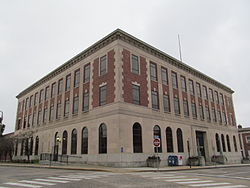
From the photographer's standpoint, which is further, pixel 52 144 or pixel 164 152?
pixel 52 144

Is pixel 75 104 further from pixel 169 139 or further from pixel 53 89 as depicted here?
pixel 169 139

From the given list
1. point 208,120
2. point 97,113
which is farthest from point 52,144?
point 208,120

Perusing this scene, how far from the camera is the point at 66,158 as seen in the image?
1188 inches

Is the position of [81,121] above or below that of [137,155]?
above

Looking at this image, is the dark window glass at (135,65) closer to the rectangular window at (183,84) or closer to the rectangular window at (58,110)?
the rectangular window at (183,84)

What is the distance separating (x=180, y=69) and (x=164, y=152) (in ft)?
51.2

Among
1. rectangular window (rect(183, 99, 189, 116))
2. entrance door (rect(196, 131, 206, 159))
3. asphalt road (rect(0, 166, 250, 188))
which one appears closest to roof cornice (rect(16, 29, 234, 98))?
rectangular window (rect(183, 99, 189, 116))

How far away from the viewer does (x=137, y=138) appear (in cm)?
2561

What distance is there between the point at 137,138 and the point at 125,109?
12.4 ft

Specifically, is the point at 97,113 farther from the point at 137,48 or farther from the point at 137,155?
the point at 137,48

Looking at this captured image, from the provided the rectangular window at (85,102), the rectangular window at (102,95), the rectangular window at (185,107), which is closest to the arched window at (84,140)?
the rectangular window at (85,102)

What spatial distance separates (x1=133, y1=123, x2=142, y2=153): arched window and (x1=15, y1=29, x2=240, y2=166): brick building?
0.38ft

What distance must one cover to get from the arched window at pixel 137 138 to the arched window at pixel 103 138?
11.1 ft

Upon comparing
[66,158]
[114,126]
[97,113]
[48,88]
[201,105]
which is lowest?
[66,158]
